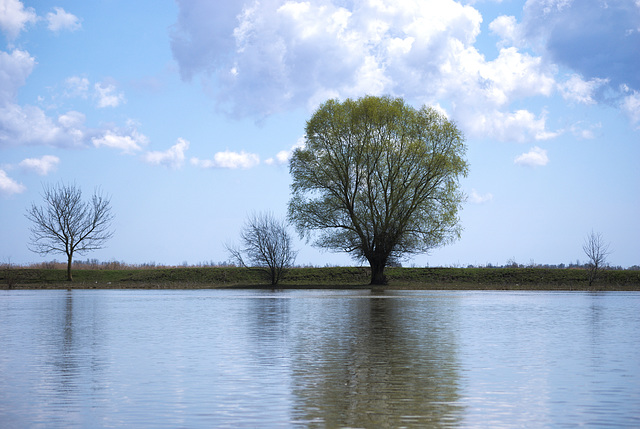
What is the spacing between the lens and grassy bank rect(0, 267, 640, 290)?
52000mm

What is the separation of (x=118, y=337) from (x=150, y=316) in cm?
633

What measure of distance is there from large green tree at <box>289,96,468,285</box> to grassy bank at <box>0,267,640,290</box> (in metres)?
3.96

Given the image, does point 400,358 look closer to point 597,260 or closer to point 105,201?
point 597,260

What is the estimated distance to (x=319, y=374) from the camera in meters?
9.41

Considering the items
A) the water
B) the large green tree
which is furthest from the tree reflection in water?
the large green tree

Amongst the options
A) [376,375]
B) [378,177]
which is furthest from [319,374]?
[378,177]

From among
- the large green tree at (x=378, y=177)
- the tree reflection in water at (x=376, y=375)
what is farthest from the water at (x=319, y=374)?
the large green tree at (x=378, y=177)

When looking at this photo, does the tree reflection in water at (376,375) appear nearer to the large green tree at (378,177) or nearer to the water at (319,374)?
the water at (319,374)

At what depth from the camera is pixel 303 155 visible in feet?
163

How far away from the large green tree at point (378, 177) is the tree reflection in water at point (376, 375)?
31713 millimetres

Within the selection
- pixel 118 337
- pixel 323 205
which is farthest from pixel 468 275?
pixel 118 337

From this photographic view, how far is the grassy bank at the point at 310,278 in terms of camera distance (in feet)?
171

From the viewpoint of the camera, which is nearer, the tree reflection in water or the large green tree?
the tree reflection in water

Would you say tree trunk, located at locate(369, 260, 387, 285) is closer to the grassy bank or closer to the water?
the grassy bank
